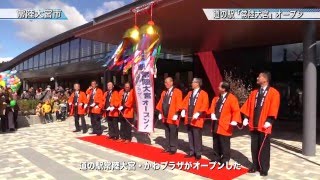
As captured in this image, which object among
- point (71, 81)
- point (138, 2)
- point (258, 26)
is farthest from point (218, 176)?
point (71, 81)

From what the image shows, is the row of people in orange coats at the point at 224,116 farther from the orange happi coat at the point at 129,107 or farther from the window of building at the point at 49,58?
the window of building at the point at 49,58

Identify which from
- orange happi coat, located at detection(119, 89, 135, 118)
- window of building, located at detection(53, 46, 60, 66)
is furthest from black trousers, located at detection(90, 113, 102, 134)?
window of building, located at detection(53, 46, 60, 66)

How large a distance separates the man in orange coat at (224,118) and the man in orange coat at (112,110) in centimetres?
357

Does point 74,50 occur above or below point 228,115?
above

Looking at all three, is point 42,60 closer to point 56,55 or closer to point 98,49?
point 56,55

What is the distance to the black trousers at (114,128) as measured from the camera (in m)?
10.2

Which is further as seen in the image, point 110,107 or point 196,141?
point 110,107

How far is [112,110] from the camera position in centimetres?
1012

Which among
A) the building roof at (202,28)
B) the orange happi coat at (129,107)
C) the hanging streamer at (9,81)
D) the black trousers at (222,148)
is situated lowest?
the black trousers at (222,148)

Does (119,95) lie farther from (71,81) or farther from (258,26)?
(71,81)

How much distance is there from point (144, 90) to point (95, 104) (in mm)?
2602

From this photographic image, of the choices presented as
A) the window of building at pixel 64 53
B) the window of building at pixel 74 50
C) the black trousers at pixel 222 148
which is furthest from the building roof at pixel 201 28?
the window of building at pixel 64 53

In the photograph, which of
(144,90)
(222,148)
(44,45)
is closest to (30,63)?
(44,45)

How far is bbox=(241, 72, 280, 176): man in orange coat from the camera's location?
→ 629 cm
